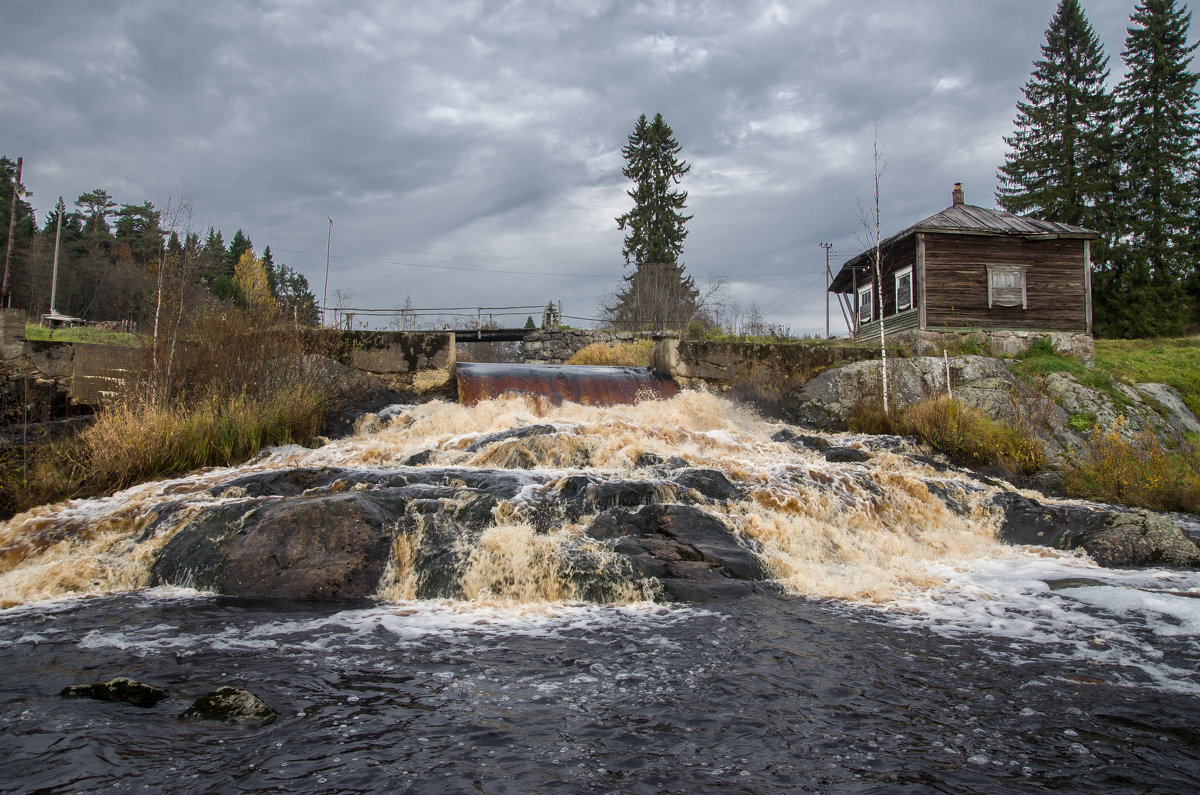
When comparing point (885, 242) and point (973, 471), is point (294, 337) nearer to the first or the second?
point (973, 471)

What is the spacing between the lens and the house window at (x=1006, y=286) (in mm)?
18922

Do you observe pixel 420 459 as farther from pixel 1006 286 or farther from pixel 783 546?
pixel 1006 286

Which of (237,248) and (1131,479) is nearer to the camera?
(1131,479)

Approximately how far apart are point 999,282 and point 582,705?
796 inches

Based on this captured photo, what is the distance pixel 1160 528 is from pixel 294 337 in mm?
12638

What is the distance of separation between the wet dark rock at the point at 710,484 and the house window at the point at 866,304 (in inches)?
644

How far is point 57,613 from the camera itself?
4953mm

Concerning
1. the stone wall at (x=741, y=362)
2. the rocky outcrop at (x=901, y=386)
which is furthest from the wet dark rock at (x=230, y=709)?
the rocky outcrop at (x=901, y=386)

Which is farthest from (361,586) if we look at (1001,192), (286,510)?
(1001,192)

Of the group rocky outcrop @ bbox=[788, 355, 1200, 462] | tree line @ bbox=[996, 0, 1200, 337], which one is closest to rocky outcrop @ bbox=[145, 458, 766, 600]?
rocky outcrop @ bbox=[788, 355, 1200, 462]

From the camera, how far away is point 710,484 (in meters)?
7.75

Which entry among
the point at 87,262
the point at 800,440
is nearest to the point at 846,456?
the point at 800,440

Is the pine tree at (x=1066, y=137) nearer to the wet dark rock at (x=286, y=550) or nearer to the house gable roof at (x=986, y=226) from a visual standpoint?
the house gable roof at (x=986, y=226)

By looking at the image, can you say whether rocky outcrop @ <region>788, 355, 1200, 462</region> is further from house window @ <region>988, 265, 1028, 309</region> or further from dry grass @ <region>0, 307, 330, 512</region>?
dry grass @ <region>0, 307, 330, 512</region>
